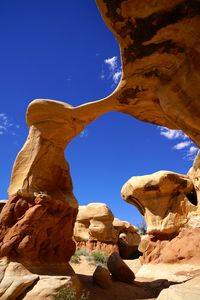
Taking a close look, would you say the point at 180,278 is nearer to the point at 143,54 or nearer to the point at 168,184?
the point at 168,184

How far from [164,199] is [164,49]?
9.53 meters

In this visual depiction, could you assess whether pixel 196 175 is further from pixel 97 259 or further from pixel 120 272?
pixel 97 259

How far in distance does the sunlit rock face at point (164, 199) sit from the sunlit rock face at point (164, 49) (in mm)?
7218

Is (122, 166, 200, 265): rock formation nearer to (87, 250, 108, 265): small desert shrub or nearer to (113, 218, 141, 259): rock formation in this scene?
(87, 250, 108, 265): small desert shrub

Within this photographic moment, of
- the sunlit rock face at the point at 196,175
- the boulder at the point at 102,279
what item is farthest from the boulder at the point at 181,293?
the sunlit rock face at the point at 196,175

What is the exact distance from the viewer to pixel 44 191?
30.5 feet

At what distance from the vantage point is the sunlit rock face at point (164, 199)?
1437 cm

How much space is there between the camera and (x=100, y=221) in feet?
77.0

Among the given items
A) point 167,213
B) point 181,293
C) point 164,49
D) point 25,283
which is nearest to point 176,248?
point 167,213

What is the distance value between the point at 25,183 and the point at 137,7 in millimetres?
5774

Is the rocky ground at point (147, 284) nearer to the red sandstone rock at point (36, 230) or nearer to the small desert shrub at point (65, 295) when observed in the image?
the red sandstone rock at point (36, 230)

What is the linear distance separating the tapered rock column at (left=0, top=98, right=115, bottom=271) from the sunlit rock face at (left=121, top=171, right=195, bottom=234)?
6.13 metres

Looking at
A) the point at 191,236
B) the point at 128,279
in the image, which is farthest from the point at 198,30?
the point at 191,236

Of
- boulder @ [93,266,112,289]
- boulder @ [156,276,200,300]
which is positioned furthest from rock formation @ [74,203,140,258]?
boulder @ [156,276,200,300]
